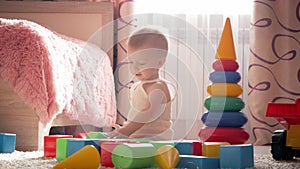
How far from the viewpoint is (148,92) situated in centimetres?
161

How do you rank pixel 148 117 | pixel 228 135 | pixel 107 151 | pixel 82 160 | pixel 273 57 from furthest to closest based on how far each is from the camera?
pixel 273 57
pixel 228 135
pixel 148 117
pixel 107 151
pixel 82 160

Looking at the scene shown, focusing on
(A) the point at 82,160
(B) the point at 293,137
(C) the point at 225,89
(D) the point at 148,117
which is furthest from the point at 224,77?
(A) the point at 82,160

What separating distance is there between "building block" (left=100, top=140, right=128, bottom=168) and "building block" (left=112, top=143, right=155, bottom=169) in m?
0.03

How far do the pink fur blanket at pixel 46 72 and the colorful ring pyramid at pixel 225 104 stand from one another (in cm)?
55

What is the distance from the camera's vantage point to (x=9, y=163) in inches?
57.5

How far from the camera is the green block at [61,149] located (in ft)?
4.84

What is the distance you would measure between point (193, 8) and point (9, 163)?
1769 millimetres

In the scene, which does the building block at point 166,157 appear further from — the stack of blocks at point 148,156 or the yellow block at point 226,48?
the yellow block at point 226,48

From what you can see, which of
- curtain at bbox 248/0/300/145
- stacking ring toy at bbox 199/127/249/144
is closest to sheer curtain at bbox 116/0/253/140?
curtain at bbox 248/0/300/145

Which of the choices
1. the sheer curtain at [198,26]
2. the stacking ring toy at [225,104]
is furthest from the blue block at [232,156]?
the sheer curtain at [198,26]

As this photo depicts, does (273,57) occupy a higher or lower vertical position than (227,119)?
higher

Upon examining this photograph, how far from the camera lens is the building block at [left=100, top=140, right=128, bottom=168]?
54.6 inches

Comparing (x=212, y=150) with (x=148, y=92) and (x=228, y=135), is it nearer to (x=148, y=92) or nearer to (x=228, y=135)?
(x=148, y=92)

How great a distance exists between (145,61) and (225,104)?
52 cm
